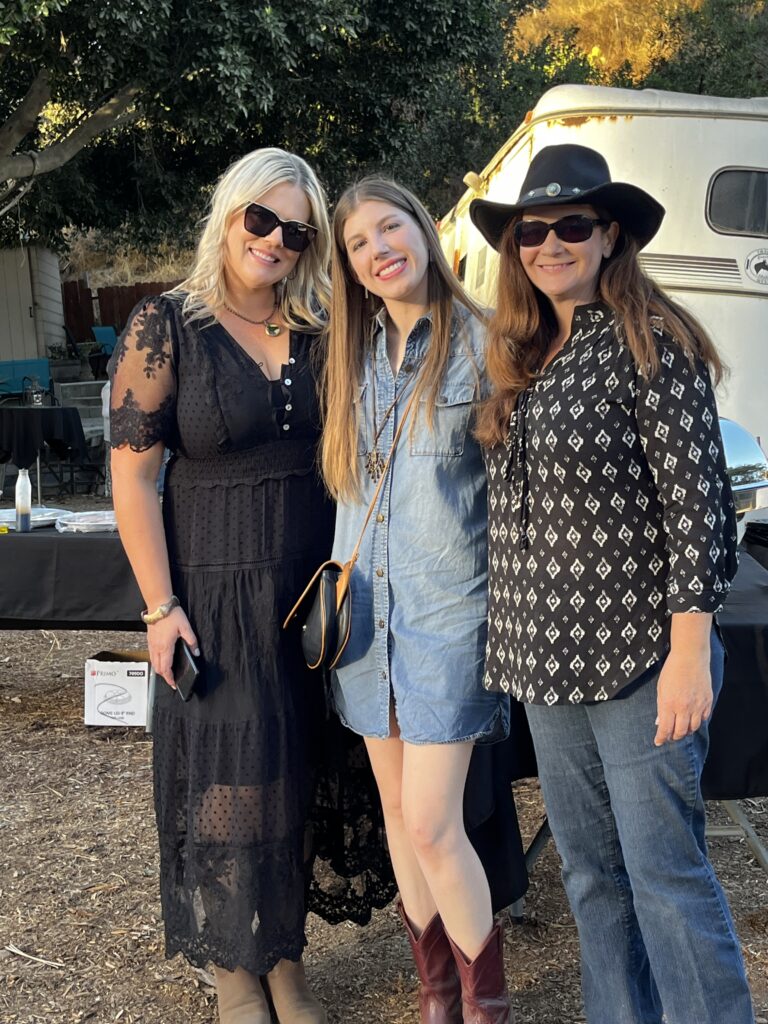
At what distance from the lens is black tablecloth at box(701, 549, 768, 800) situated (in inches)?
98.0

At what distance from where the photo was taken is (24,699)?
5223 millimetres

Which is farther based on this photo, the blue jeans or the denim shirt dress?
the denim shirt dress

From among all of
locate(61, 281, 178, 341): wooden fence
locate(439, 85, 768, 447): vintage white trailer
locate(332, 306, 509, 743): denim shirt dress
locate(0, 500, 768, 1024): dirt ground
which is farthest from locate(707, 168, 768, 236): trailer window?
locate(61, 281, 178, 341): wooden fence

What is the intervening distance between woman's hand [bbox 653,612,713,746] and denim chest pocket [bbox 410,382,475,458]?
592 millimetres

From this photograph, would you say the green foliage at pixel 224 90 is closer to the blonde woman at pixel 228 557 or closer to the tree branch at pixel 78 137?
the tree branch at pixel 78 137

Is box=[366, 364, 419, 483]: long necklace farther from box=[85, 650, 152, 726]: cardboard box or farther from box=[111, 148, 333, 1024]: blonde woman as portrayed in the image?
box=[85, 650, 152, 726]: cardboard box

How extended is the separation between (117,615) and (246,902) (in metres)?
1.97

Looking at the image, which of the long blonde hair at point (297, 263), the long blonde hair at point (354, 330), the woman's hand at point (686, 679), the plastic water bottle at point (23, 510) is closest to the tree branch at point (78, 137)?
the plastic water bottle at point (23, 510)

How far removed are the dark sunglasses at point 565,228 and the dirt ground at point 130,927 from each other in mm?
1854

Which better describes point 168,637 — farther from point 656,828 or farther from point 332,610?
point 656,828

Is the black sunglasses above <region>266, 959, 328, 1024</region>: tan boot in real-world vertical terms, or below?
above

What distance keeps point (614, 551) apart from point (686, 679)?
25 cm

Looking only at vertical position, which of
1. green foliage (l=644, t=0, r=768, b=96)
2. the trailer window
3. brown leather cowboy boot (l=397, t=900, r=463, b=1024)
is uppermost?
green foliage (l=644, t=0, r=768, b=96)

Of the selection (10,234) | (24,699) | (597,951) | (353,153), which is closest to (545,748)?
(597,951)
